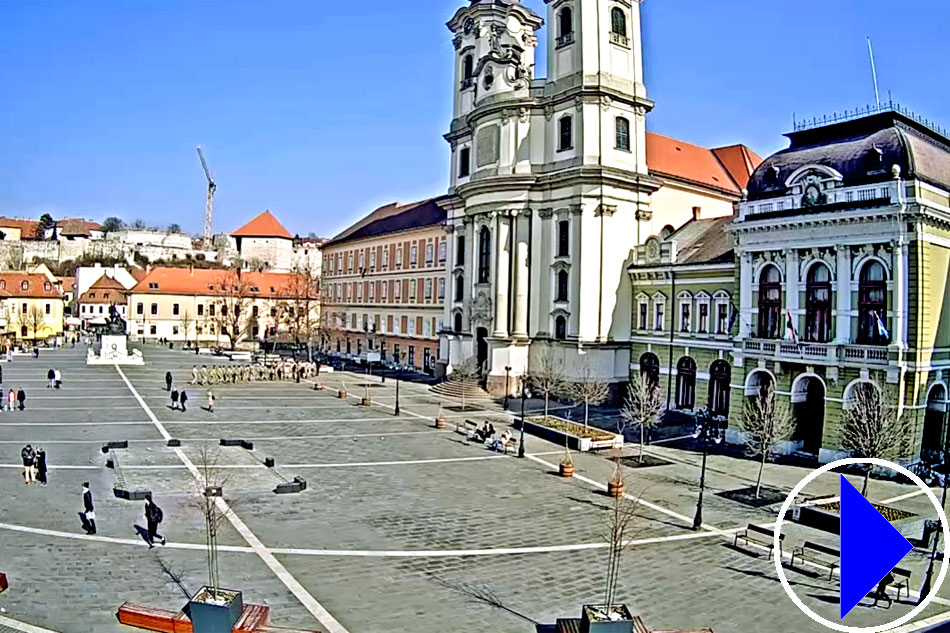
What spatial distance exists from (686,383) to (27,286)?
3411 inches

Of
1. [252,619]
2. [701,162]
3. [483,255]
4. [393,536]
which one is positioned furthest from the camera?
[701,162]

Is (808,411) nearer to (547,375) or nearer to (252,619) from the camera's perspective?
(547,375)

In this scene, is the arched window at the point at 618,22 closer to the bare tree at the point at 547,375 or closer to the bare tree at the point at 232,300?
the bare tree at the point at 547,375

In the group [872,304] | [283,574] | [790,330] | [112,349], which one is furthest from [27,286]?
[872,304]

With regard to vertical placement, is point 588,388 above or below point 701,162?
below

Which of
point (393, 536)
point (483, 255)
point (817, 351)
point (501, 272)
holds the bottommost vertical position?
point (393, 536)

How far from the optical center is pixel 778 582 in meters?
18.5

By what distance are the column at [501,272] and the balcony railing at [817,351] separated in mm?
19647

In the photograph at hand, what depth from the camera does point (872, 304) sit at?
31922 mm

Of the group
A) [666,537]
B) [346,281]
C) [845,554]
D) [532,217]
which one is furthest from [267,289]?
[845,554]

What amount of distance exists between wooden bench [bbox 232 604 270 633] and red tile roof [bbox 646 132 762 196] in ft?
149

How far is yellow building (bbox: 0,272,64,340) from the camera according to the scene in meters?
93.7

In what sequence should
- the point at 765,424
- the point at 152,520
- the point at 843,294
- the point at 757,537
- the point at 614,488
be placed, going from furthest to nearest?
the point at 843,294 < the point at 765,424 < the point at 614,488 < the point at 757,537 < the point at 152,520

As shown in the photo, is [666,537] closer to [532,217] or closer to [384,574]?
[384,574]
